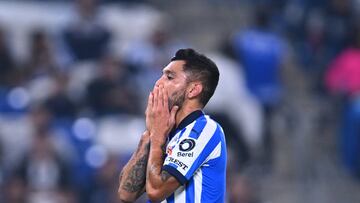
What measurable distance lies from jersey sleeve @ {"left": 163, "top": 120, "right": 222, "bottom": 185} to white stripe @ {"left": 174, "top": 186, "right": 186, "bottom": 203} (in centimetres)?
7

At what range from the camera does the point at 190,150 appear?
5977 mm

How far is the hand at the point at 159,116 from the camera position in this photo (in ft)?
20.0

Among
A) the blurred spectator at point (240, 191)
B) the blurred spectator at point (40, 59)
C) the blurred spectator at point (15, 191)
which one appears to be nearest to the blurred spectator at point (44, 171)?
the blurred spectator at point (15, 191)

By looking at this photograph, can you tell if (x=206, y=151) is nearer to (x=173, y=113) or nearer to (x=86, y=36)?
(x=173, y=113)

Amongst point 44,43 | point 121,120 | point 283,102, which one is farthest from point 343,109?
point 44,43

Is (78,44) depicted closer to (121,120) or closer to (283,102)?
(121,120)

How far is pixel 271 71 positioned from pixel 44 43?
2.62 m

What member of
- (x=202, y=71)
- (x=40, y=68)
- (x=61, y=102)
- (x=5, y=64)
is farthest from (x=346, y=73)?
(x=202, y=71)

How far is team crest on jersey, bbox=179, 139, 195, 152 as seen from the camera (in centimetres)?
598

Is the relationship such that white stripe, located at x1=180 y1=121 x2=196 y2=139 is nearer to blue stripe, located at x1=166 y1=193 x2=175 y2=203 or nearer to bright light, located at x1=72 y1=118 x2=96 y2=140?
blue stripe, located at x1=166 y1=193 x2=175 y2=203

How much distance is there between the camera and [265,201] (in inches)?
500

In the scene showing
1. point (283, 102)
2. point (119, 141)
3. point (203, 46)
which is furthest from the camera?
point (203, 46)

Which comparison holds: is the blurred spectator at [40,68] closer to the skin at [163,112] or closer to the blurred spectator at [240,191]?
the blurred spectator at [240,191]

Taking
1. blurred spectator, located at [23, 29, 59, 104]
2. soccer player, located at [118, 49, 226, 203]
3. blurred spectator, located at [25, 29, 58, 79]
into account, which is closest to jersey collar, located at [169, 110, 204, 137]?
soccer player, located at [118, 49, 226, 203]
